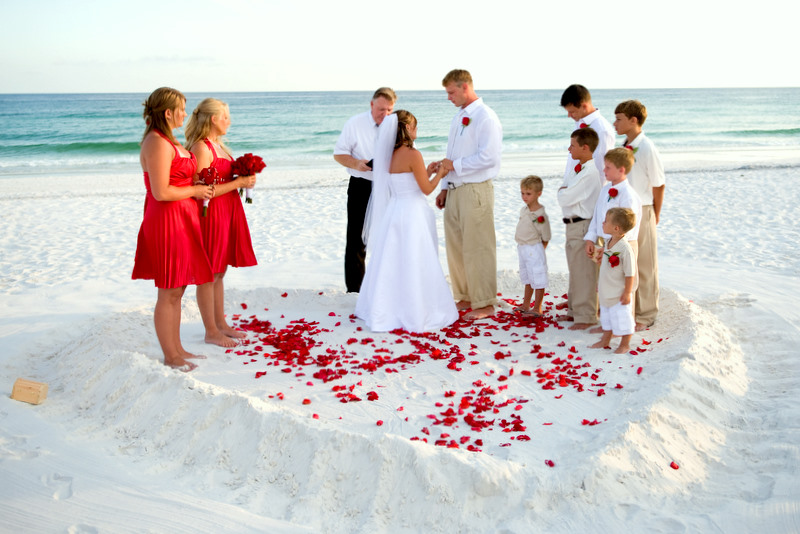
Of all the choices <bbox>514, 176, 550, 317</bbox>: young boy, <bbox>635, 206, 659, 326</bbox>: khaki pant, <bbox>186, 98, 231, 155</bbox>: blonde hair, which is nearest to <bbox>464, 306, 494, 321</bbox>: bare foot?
<bbox>514, 176, 550, 317</bbox>: young boy

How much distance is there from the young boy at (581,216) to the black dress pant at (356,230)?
2.18 meters

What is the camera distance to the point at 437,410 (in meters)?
4.67

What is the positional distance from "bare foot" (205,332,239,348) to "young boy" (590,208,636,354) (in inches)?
125

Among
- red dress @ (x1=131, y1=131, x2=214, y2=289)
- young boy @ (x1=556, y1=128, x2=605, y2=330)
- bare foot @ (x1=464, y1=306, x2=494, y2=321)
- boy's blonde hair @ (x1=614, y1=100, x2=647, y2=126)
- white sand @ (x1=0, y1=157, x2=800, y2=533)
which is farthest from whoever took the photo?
bare foot @ (x1=464, y1=306, x2=494, y2=321)

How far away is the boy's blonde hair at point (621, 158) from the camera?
541 cm

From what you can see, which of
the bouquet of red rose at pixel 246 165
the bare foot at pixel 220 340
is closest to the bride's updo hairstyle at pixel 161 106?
the bouquet of red rose at pixel 246 165

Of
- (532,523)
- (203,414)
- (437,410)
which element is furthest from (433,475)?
(203,414)

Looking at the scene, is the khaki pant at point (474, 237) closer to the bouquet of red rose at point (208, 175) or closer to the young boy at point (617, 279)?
the young boy at point (617, 279)

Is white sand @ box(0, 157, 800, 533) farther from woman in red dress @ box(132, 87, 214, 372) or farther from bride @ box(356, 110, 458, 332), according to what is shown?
woman in red dress @ box(132, 87, 214, 372)

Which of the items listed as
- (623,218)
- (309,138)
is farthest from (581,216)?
(309,138)

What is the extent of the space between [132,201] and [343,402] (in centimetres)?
1111

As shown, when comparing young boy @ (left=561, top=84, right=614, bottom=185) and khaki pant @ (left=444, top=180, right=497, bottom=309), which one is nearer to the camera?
young boy @ (left=561, top=84, right=614, bottom=185)

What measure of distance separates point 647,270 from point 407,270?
2160 millimetres

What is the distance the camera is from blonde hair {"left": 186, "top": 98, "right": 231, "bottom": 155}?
544 centimetres
